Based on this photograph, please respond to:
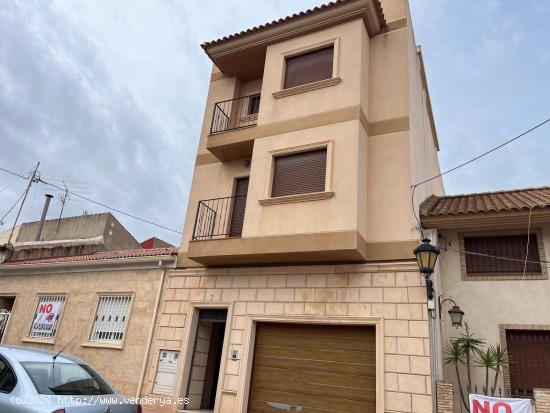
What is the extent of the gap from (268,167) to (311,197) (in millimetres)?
1465

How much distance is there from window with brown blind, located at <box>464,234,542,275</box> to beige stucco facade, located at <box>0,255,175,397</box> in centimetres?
720

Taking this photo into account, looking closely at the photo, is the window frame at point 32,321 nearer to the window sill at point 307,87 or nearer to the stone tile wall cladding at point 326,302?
the stone tile wall cladding at point 326,302

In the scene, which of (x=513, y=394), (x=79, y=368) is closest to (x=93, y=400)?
(x=79, y=368)

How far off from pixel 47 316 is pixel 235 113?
839 centimetres

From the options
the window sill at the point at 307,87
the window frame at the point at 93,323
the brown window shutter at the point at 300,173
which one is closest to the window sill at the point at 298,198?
the brown window shutter at the point at 300,173

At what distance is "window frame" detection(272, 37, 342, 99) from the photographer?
31.7ft

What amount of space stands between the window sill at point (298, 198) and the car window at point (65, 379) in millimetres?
4824

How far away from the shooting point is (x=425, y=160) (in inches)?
450

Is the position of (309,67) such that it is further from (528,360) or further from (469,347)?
(528,360)

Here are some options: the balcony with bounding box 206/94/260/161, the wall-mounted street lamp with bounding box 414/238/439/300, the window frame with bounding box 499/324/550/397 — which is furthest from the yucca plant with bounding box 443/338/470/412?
the balcony with bounding box 206/94/260/161

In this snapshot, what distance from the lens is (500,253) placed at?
8.92 meters

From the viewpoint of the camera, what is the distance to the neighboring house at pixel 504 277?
26.3ft

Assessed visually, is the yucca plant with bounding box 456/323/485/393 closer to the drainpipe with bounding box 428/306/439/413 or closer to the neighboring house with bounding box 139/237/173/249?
the drainpipe with bounding box 428/306/439/413

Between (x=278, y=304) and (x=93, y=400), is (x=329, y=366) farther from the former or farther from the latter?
(x=93, y=400)
